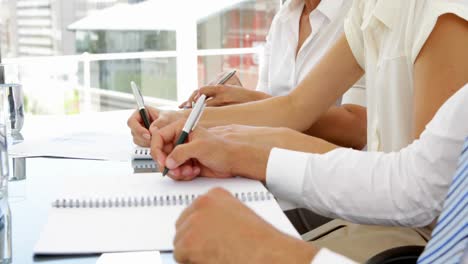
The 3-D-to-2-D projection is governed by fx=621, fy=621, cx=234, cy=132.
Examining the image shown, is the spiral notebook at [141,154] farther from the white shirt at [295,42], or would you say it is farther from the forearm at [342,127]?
the white shirt at [295,42]

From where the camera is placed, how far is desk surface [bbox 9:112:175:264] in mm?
684

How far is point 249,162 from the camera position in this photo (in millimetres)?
916

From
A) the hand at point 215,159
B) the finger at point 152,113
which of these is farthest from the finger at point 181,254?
the finger at point 152,113

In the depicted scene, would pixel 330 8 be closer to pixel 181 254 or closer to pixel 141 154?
pixel 141 154

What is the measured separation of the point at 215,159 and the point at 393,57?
0.43 m

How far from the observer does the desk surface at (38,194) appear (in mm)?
684

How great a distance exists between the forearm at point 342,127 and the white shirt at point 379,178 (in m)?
0.60

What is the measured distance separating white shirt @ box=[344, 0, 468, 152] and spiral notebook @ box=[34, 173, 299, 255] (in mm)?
411

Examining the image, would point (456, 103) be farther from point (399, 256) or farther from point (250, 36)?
point (250, 36)

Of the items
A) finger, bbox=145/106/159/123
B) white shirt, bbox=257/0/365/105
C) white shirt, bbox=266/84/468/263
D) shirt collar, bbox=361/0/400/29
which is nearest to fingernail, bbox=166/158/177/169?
white shirt, bbox=266/84/468/263

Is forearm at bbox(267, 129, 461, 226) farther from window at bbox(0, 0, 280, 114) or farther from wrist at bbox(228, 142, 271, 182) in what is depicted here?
window at bbox(0, 0, 280, 114)

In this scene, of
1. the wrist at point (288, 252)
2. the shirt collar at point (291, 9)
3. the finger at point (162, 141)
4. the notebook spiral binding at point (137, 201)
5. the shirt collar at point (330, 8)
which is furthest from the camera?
the shirt collar at point (291, 9)

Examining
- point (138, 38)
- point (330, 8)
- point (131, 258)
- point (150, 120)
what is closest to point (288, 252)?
point (131, 258)

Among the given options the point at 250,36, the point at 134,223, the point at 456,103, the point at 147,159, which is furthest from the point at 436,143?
the point at 250,36
